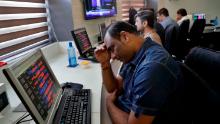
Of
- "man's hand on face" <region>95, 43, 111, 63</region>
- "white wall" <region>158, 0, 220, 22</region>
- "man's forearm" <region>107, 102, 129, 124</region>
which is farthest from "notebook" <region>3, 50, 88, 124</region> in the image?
"white wall" <region>158, 0, 220, 22</region>

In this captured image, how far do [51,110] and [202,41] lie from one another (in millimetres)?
5577

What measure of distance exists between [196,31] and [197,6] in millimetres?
1639

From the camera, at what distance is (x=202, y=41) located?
5793 millimetres

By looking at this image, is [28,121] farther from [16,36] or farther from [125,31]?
[16,36]

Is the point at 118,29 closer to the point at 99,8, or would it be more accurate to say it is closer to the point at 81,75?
the point at 81,75

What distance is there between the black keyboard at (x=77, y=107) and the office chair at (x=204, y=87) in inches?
20.9

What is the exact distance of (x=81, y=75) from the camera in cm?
174

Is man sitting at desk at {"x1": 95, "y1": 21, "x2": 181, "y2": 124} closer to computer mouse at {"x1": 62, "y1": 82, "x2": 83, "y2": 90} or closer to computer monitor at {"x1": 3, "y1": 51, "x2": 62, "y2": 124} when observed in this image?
computer mouse at {"x1": 62, "y1": 82, "x2": 83, "y2": 90}

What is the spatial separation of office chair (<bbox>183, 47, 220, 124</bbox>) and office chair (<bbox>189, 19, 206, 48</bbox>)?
169 inches

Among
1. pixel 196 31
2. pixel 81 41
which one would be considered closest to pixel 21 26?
pixel 81 41

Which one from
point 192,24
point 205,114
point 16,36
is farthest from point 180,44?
point 205,114

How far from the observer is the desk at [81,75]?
45.1 inches

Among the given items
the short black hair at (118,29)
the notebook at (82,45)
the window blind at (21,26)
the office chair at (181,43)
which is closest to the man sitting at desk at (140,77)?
the short black hair at (118,29)

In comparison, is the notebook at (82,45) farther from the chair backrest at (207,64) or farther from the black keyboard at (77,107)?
the chair backrest at (207,64)
